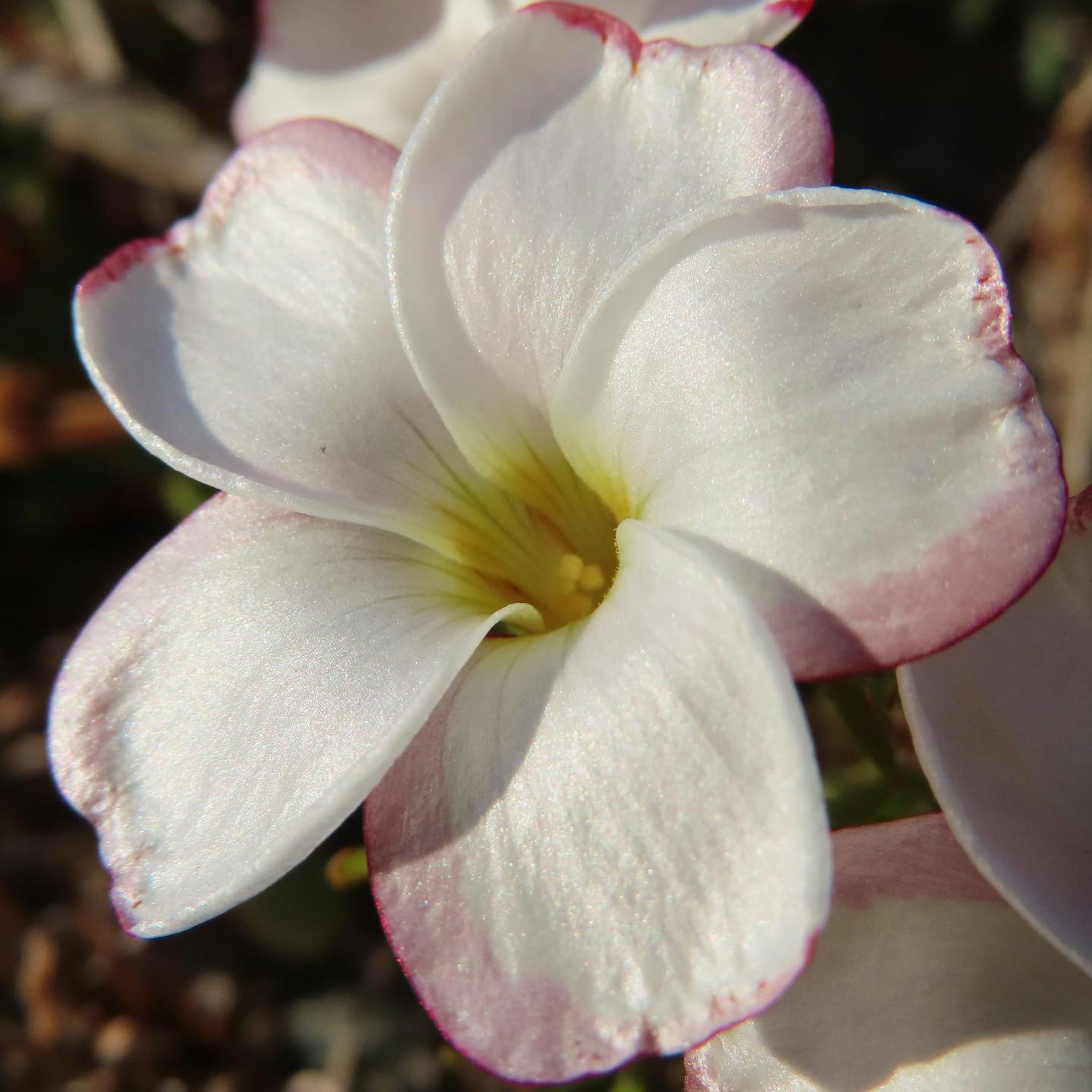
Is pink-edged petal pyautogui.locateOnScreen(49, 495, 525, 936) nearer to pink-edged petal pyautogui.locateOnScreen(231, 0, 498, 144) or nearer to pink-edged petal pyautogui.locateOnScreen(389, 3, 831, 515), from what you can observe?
pink-edged petal pyautogui.locateOnScreen(389, 3, 831, 515)

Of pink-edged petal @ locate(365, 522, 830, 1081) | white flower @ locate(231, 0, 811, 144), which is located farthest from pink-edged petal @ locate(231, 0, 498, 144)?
pink-edged petal @ locate(365, 522, 830, 1081)

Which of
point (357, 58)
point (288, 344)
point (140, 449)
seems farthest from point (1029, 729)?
point (140, 449)

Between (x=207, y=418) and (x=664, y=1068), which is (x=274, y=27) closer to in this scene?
(x=207, y=418)

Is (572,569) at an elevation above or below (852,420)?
below

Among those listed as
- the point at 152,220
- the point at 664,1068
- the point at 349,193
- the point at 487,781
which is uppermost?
the point at 349,193

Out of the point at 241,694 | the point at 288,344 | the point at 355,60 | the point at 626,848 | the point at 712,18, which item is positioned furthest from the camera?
the point at 355,60

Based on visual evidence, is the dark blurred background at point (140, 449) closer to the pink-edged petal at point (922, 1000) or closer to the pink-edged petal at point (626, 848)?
the pink-edged petal at point (922, 1000)

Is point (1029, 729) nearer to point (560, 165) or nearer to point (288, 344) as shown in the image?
point (560, 165)

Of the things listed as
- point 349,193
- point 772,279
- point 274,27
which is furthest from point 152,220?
point 772,279
